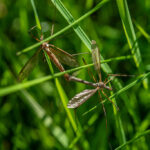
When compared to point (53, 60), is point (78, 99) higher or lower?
lower

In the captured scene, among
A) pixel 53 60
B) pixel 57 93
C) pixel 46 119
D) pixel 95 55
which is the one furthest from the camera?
pixel 57 93

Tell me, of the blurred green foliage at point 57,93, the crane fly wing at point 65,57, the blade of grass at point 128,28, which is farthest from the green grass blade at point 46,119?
the blade of grass at point 128,28

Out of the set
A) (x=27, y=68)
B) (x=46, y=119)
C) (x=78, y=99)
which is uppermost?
(x=27, y=68)

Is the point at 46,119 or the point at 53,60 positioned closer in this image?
the point at 53,60

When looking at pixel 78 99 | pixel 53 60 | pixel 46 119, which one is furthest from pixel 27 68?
pixel 46 119

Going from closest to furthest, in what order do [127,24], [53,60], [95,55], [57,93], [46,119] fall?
[95,55], [127,24], [53,60], [46,119], [57,93]

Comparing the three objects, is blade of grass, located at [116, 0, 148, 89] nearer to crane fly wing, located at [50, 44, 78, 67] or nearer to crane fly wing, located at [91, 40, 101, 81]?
crane fly wing, located at [91, 40, 101, 81]

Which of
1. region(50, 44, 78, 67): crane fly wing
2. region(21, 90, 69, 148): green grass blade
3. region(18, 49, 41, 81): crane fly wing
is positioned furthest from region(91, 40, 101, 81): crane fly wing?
region(21, 90, 69, 148): green grass blade

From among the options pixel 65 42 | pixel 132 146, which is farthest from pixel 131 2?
pixel 132 146

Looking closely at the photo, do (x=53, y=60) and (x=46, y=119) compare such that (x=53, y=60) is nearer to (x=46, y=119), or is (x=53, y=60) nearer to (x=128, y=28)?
(x=128, y=28)
